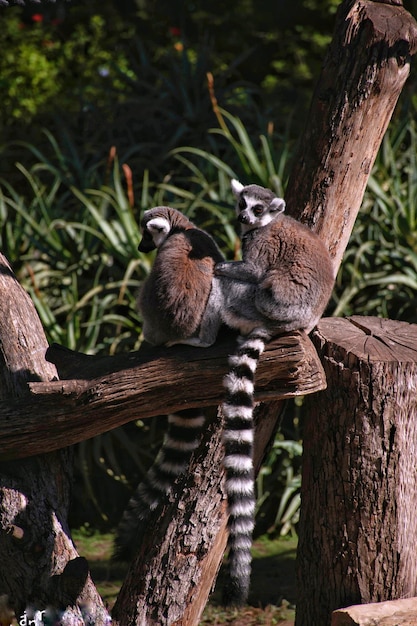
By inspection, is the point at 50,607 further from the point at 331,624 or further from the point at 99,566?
the point at 99,566

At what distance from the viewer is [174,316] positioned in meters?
3.30

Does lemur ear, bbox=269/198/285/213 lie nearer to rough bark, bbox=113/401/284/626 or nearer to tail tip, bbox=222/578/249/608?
rough bark, bbox=113/401/284/626

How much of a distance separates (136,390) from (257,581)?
95.8 inches

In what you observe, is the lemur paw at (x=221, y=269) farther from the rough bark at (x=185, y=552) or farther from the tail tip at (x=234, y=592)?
the tail tip at (x=234, y=592)

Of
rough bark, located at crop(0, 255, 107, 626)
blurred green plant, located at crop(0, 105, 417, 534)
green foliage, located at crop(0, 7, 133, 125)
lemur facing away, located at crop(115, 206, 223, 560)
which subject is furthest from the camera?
green foliage, located at crop(0, 7, 133, 125)

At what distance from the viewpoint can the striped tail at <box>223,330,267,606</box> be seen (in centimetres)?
288

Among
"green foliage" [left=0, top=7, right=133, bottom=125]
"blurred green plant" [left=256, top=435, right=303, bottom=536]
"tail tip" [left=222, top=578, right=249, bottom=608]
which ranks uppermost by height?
"green foliage" [left=0, top=7, right=133, bottom=125]

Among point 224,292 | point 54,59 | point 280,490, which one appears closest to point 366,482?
point 224,292

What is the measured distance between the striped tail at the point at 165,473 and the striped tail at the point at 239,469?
1.52 ft

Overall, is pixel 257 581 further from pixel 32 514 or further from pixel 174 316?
pixel 174 316

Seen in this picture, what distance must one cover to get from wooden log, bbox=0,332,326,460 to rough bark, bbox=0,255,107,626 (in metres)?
0.08

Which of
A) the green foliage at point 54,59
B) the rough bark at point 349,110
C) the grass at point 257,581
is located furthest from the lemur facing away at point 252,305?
the green foliage at point 54,59

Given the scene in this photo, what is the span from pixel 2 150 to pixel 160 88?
1.77 m

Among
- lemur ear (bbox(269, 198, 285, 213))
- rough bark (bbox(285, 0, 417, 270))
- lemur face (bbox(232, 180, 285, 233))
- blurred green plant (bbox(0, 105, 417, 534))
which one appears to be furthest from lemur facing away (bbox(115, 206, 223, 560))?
blurred green plant (bbox(0, 105, 417, 534))
